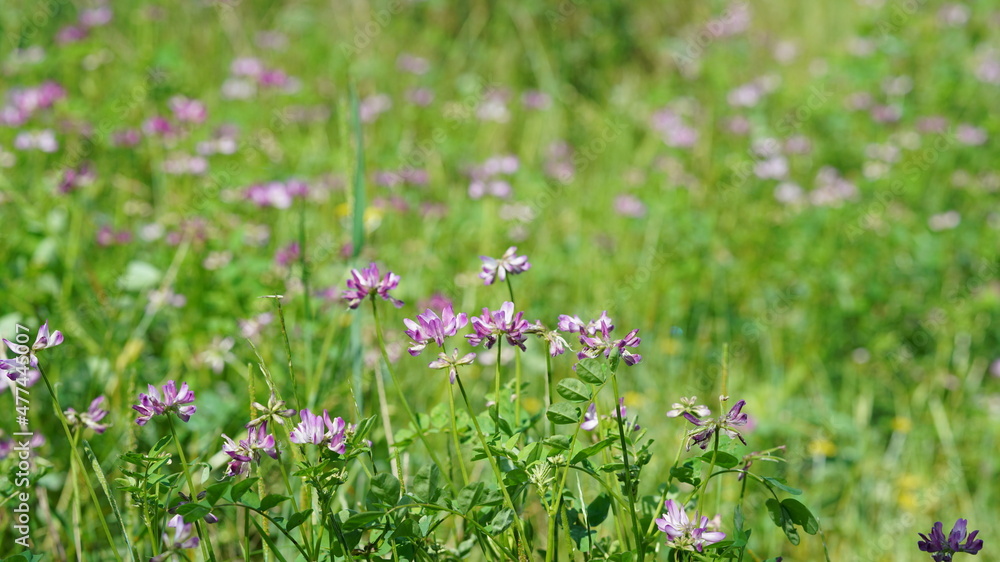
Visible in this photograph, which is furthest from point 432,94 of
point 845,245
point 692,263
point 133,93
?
point 845,245

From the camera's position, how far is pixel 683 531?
1016 mm

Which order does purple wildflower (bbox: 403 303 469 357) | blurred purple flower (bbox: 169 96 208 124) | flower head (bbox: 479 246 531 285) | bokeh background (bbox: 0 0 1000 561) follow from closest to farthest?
purple wildflower (bbox: 403 303 469 357), flower head (bbox: 479 246 531 285), bokeh background (bbox: 0 0 1000 561), blurred purple flower (bbox: 169 96 208 124)

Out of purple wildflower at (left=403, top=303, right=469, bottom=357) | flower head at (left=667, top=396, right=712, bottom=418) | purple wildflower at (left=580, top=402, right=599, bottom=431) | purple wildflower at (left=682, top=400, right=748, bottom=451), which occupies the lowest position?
purple wildflower at (left=580, top=402, right=599, bottom=431)

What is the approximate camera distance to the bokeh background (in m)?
2.17

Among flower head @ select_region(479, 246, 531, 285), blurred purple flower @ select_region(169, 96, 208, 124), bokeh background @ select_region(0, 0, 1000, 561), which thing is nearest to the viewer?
flower head @ select_region(479, 246, 531, 285)

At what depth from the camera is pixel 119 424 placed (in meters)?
1.86

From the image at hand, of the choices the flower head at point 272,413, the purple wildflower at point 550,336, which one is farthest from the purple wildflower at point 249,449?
the purple wildflower at point 550,336

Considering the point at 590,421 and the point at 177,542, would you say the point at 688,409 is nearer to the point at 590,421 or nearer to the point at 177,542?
the point at 590,421

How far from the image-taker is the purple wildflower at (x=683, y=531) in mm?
1000

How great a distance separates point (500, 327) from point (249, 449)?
0.36m

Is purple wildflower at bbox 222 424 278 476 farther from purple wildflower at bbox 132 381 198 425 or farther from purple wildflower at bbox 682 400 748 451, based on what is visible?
purple wildflower at bbox 682 400 748 451

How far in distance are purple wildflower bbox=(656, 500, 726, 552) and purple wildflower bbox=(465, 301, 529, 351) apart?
0.92ft

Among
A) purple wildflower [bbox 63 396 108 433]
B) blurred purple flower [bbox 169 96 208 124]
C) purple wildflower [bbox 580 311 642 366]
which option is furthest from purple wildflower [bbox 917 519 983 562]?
blurred purple flower [bbox 169 96 208 124]

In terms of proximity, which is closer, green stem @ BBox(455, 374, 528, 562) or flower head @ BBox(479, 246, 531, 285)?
green stem @ BBox(455, 374, 528, 562)
